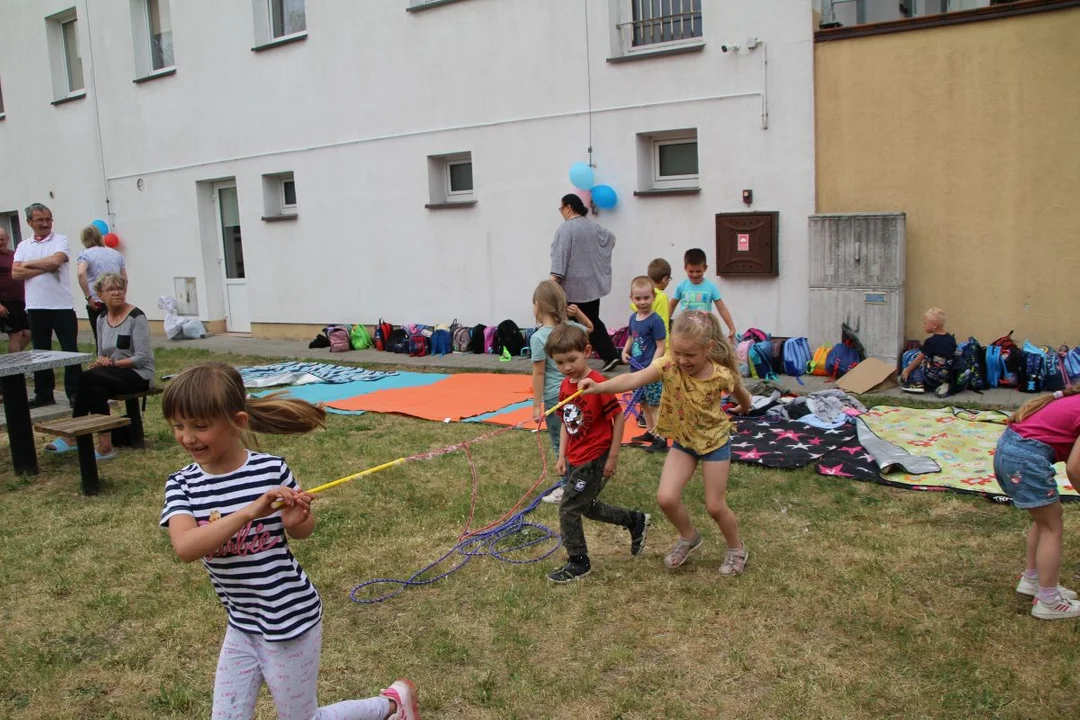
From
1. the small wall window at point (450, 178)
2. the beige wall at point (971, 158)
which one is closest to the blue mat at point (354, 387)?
the small wall window at point (450, 178)

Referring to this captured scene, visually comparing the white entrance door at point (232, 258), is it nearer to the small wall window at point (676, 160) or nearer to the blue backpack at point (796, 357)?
the small wall window at point (676, 160)

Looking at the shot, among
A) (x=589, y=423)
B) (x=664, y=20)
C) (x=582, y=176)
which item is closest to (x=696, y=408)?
(x=589, y=423)

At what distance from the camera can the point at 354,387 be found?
34.1 feet

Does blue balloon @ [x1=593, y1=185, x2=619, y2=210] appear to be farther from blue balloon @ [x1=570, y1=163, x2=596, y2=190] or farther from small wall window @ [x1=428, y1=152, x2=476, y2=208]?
small wall window @ [x1=428, y1=152, x2=476, y2=208]

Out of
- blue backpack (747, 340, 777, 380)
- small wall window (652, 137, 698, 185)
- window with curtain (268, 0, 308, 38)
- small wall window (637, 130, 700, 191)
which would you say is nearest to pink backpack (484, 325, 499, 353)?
small wall window (637, 130, 700, 191)

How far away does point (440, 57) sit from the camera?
12.4 meters

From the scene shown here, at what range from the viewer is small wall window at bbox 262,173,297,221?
48.7ft

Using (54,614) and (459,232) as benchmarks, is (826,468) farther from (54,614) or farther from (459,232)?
(459,232)

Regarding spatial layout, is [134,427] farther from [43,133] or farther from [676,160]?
[43,133]

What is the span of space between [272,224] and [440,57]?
13.8ft

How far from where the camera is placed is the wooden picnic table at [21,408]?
6.91 meters

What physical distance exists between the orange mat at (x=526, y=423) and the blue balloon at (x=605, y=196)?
3198mm

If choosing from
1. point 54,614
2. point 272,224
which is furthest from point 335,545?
point 272,224

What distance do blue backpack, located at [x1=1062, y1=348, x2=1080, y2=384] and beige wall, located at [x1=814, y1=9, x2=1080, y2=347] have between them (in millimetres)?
462
